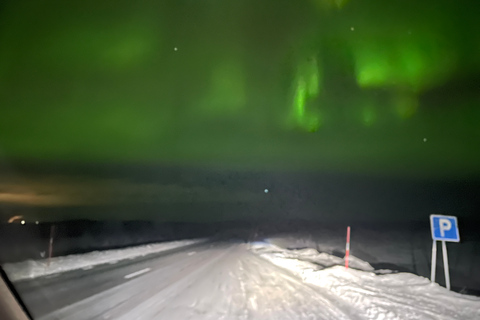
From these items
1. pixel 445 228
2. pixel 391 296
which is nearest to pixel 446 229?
pixel 445 228

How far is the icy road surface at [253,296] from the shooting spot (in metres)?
7.16

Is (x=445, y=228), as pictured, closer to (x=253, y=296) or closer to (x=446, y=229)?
(x=446, y=229)

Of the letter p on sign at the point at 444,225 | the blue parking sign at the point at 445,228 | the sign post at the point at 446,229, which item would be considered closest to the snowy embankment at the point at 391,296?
the sign post at the point at 446,229

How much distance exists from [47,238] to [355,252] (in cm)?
1604

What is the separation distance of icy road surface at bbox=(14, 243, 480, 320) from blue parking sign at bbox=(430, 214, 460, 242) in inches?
51.3

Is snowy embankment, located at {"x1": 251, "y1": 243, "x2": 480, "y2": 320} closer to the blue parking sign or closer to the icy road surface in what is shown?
the icy road surface

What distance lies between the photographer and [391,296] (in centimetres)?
928

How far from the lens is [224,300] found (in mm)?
8320

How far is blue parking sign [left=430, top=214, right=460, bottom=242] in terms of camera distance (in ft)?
33.8

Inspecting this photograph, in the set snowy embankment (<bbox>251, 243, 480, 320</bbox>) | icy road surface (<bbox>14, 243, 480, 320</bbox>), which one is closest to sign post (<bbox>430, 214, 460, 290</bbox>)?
snowy embankment (<bbox>251, 243, 480, 320</bbox>)

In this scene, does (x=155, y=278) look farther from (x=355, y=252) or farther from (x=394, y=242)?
(x=394, y=242)

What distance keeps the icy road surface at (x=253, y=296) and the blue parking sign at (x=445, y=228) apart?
1.30 m

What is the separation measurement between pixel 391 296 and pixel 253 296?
3212mm

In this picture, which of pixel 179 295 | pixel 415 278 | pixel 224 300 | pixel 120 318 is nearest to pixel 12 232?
pixel 120 318
